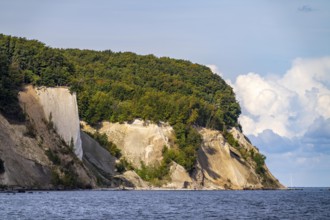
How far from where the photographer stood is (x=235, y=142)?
561 feet

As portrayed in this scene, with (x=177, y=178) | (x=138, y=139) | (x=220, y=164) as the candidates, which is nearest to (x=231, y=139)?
(x=220, y=164)

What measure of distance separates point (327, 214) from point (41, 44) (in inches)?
2807

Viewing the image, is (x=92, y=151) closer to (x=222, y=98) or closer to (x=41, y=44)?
(x=41, y=44)

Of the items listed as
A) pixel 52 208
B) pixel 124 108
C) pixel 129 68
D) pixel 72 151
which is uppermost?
pixel 129 68

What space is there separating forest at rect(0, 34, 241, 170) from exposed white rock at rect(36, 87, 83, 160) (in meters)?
1.56

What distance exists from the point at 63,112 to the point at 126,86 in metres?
37.9

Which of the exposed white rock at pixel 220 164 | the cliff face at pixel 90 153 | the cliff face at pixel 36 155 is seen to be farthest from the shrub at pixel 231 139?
the cliff face at pixel 36 155

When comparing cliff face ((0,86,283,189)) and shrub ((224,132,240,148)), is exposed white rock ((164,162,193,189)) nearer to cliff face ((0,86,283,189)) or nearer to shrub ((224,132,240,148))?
cliff face ((0,86,283,189))

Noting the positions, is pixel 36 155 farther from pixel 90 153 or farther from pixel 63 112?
pixel 90 153

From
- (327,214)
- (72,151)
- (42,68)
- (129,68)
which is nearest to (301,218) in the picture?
(327,214)

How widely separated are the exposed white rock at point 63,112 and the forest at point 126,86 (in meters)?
1.56

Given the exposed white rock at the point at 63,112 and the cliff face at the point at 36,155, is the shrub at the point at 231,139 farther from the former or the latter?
the cliff face at the point at 36,155

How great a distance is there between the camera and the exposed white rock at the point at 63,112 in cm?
11962

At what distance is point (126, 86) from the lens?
520 feet
